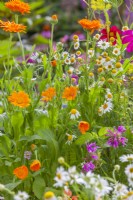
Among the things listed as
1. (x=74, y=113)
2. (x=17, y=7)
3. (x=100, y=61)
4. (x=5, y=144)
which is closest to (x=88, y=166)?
(x=74, y=113)

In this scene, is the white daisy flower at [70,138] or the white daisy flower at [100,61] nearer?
the white daisy flower at [70,138]

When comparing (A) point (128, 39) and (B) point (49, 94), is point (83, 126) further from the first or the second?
(A) point (128, 39)

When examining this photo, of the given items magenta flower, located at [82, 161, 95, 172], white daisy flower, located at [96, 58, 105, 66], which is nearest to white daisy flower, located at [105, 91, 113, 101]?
white daisy flower, located at [96, 58, 105, 66]

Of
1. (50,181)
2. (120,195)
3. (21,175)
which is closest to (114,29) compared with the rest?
(50,181)

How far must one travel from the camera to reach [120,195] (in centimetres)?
133

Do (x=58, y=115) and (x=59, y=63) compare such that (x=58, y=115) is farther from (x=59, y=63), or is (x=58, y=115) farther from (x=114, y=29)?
(x=114, y=29)

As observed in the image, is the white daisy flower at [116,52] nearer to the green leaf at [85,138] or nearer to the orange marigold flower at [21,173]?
the green leaf at [85,138]

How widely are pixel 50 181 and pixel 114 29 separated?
2.10 ft

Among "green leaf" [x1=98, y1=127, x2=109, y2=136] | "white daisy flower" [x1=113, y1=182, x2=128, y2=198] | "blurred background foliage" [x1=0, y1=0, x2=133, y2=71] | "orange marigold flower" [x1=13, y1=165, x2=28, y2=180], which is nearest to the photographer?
"white daisy flower" [x1=113, y1=182, x2=128, y2=198]

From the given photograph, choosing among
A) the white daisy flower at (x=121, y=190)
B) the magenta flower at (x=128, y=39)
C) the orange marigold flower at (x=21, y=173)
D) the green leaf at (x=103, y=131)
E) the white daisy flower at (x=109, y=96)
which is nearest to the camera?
the white daisy flower at (x=121, y=190)

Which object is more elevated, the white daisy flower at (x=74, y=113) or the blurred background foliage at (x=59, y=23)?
the blurred background foliage at (x=59, y=23)

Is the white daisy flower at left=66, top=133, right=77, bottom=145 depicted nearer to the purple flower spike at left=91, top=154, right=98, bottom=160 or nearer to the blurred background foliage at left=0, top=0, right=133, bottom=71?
the purple flower spike at left=91, top=154, right=98, bottom=160

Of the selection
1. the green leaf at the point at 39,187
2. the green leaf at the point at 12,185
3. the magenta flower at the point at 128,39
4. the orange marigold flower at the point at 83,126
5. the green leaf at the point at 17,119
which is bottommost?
the green leaf at the point at 39,187

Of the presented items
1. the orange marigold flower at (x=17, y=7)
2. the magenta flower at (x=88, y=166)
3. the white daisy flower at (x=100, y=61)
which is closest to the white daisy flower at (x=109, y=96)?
the white daisy flower at (x=100, y=61)
